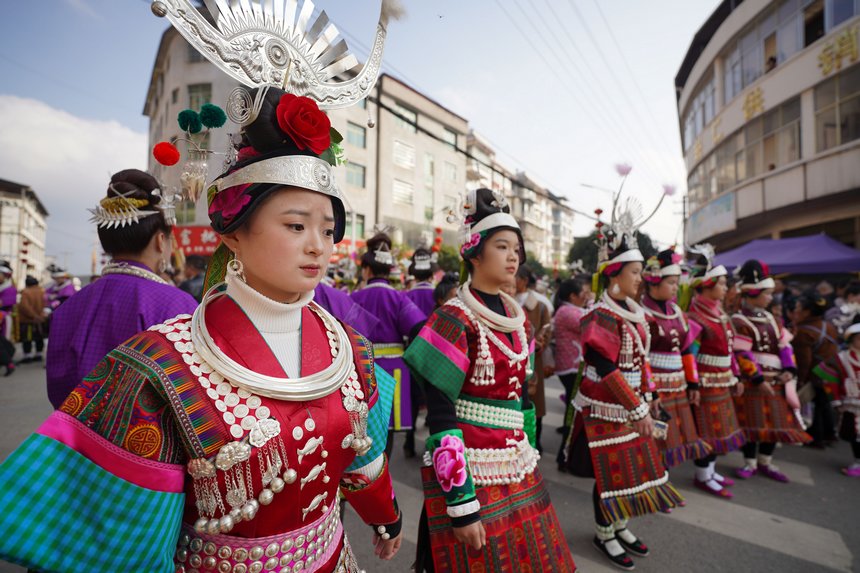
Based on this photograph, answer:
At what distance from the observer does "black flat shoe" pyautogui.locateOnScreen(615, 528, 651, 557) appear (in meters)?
3.40

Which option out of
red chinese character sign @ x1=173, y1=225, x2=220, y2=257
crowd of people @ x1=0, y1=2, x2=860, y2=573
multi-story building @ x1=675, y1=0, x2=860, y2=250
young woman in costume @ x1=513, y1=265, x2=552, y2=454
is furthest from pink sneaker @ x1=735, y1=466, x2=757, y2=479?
red chinese character sign @ x1=173, y1=225, x2=220, y2=257

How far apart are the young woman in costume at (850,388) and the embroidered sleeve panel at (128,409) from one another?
22.5 ft

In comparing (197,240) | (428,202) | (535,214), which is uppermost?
(535,214)

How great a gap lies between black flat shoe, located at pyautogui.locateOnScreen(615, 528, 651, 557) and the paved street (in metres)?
0.06

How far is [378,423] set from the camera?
156 cm

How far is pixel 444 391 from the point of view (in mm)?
2164

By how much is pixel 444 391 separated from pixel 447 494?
17.4 inches

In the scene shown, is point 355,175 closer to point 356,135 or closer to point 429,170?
point 356,135

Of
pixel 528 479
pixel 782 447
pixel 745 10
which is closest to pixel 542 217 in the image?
pixel 745 10

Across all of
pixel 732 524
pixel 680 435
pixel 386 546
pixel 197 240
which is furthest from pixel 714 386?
pixel 197 240

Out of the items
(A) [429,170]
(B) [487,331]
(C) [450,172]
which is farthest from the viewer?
(C) [450,172]

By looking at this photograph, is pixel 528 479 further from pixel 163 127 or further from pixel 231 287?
pixel 163 127

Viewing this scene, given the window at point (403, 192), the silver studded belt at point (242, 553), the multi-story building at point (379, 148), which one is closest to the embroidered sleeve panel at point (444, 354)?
the silver studded belt at point (242, 553)

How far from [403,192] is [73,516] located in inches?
1125
